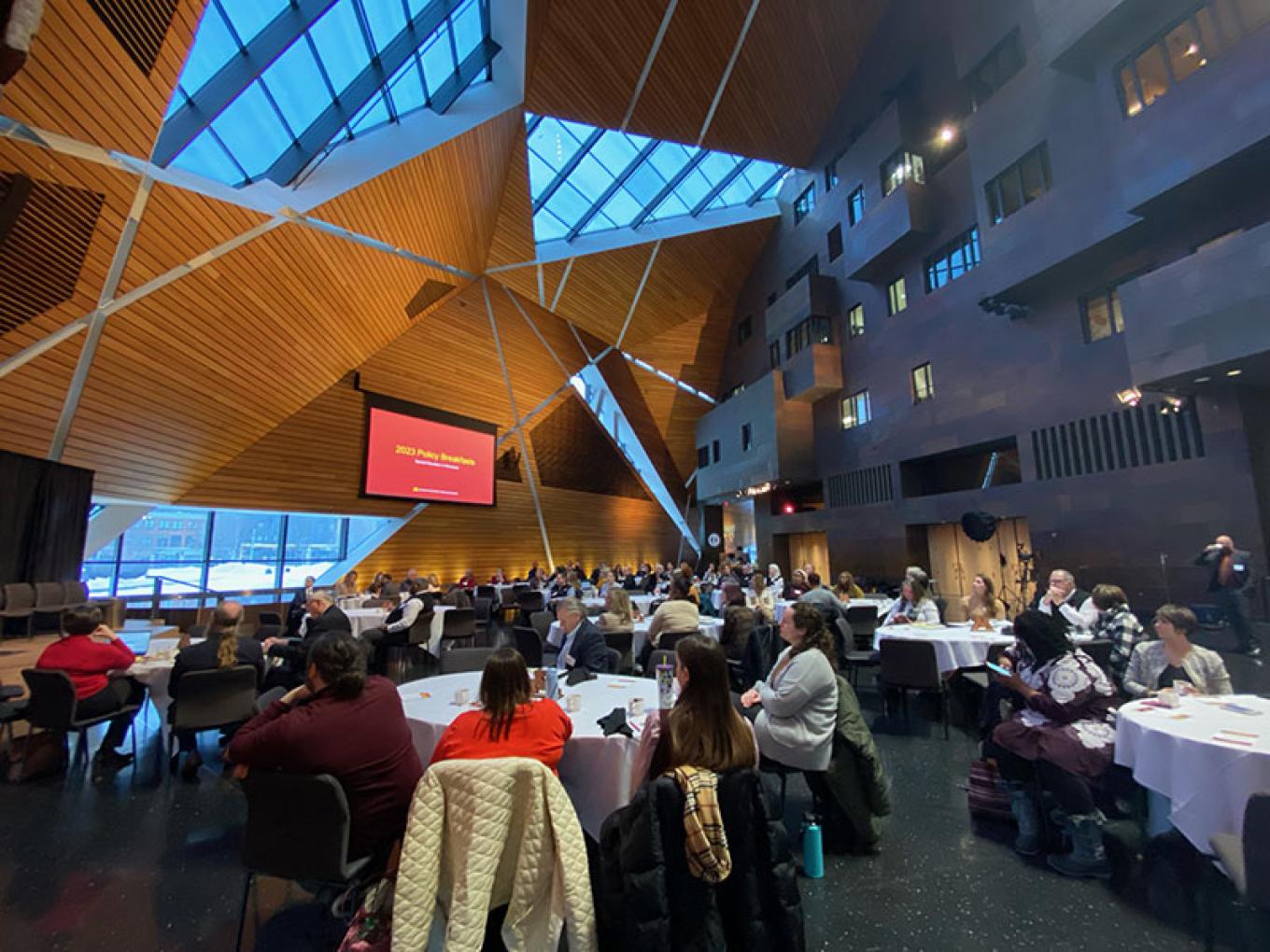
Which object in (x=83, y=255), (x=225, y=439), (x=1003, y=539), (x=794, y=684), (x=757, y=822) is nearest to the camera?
(x=757, y=822)

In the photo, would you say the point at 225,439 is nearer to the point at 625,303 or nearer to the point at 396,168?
the point at 396,168

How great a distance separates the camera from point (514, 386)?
1445 centimetres

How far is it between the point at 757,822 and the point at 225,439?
10669mm

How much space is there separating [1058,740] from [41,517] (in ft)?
35.5

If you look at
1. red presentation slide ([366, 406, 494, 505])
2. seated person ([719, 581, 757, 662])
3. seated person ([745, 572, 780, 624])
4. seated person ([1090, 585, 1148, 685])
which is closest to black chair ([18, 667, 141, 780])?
seated person ([719, 581, 757, 662])

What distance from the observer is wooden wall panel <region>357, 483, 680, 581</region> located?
12.9m

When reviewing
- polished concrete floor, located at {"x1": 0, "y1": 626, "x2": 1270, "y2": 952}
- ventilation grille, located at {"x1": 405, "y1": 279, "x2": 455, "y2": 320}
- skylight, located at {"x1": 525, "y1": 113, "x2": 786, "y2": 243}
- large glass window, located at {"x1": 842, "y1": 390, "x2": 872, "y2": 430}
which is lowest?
polished concrete floor, located at {"x1": 0, "y1": 626, "x2": 1270, "y2": 952}

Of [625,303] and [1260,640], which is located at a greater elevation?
[625,303]

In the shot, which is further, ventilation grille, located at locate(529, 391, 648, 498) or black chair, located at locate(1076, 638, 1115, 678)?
ventilation grille, located at locate(529, 391, 648, 498)

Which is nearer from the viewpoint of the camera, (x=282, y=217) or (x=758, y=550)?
(x=282, y=217)

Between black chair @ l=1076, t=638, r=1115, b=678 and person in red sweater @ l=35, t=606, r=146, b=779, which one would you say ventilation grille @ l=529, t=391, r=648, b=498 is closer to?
person in red sweater @ l=35, t=606, r=146, b=779

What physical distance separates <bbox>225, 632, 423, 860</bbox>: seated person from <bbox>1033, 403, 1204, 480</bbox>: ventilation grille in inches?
373

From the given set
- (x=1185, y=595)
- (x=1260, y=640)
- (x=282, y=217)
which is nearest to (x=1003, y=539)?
(x=1185, y=595)

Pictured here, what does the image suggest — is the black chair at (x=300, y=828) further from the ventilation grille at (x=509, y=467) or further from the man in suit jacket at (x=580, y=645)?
the ventilation grille at (x=509, y=467)
